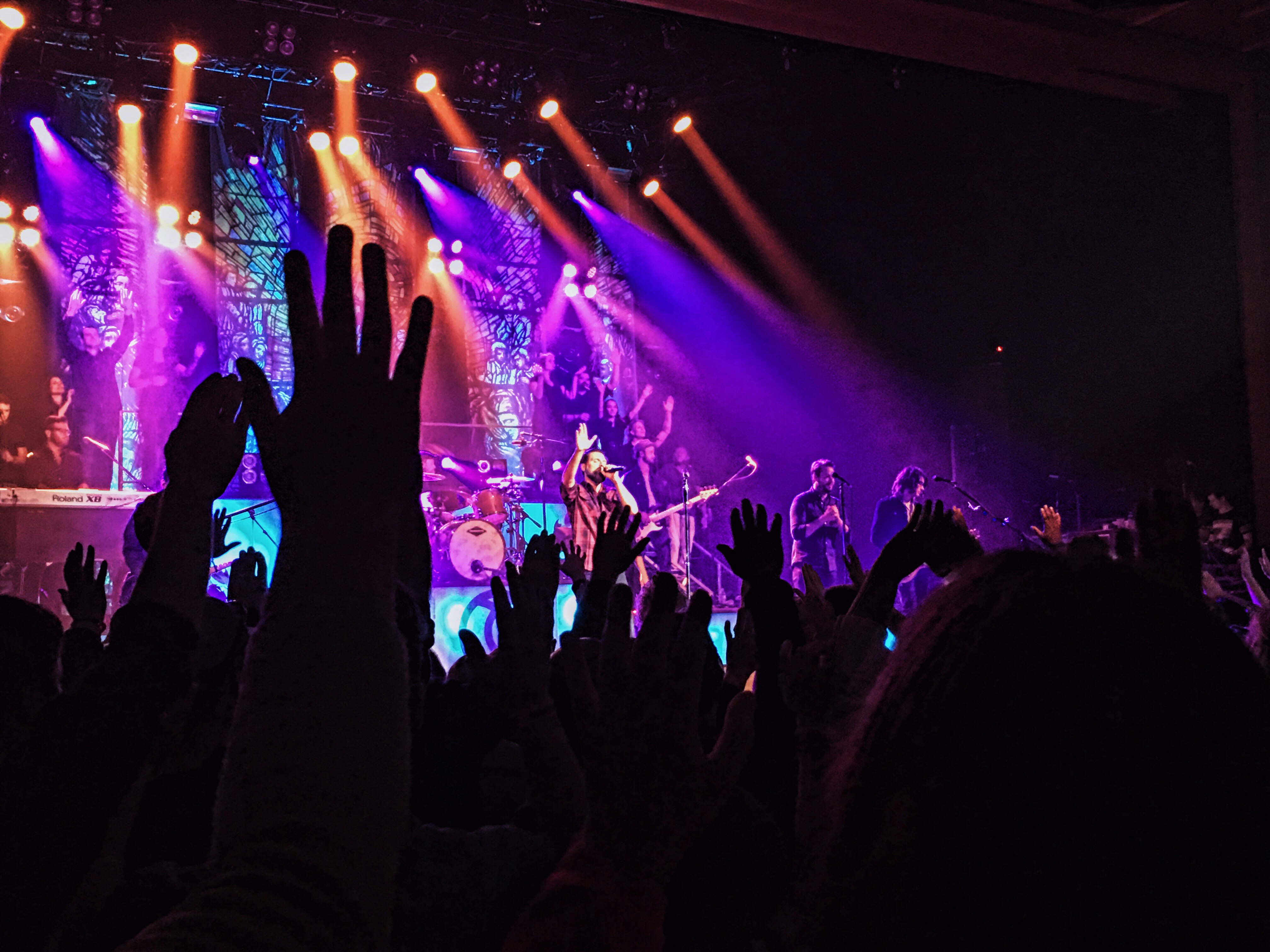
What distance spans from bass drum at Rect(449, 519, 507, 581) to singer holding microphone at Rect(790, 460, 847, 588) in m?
2.84

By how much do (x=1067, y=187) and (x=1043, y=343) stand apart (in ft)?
6.41

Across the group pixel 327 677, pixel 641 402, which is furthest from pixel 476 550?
pixel 327 677

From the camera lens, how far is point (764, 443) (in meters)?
11.2

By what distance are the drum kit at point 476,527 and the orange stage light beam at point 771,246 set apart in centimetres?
436

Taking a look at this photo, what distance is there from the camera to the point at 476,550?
8.65 meters

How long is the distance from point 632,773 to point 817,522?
8.13 m

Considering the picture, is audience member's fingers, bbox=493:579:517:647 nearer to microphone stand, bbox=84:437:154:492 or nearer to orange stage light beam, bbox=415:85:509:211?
microphone stand, bbox=84:437:154:492

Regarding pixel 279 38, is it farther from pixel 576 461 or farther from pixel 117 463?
pixel 576 461

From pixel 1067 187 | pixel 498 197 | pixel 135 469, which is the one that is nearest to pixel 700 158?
pixel 498 197

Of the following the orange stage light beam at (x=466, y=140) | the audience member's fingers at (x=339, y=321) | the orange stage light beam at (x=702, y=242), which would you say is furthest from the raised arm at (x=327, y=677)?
the orange stage light beam at (x=702, y=242)

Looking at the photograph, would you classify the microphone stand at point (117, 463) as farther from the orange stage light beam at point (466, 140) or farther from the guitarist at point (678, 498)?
the guitarist at point (678, 498)

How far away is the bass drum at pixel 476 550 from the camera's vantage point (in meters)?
8.60

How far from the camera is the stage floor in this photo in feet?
26.3

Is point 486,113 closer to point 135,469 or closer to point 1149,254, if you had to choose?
point 135,469
